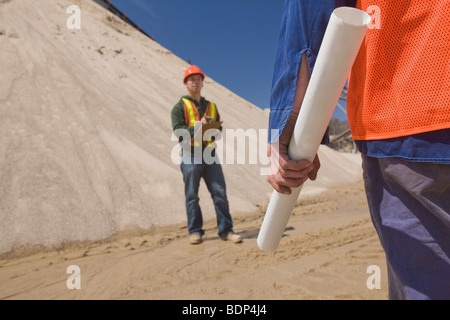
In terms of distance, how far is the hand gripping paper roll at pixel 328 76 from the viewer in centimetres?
83

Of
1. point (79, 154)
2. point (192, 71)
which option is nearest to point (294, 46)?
point (192, 71)

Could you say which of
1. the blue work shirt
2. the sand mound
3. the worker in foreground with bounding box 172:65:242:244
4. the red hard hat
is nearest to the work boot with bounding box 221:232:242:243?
the worker in foreground with bounding box 172:65:242:244

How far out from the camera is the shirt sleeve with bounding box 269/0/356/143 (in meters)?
1.00

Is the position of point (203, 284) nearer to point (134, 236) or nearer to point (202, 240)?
point (202, 240)

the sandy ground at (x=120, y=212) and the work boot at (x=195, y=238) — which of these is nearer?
the sandy ground at (x=120, y=212)

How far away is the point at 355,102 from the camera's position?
1.01m

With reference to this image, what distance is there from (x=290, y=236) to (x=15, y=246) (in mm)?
Result: 3260

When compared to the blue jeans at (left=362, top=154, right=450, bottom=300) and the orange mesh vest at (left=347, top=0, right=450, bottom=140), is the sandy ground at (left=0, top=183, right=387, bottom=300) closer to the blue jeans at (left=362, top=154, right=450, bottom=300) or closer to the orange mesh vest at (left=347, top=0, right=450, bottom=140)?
the blue jeans at (left=362, top=154, right=450, bottom=300)

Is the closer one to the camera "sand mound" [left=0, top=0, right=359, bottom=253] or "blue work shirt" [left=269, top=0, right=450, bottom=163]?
"blue work shirt" [left=269, top=0, right=450, bottom=163]

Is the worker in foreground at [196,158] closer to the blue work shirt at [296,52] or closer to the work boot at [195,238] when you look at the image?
the work boot at [195,238]

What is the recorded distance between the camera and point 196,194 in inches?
153

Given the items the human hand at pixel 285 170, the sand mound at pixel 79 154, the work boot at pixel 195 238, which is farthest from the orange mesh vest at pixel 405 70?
the sand mound at pixel 79 154

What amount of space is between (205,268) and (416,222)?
2.40 meters

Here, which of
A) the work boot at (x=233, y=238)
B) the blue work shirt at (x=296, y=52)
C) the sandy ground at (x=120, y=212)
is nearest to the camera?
the blue work shirt at (x=296, y=52)
